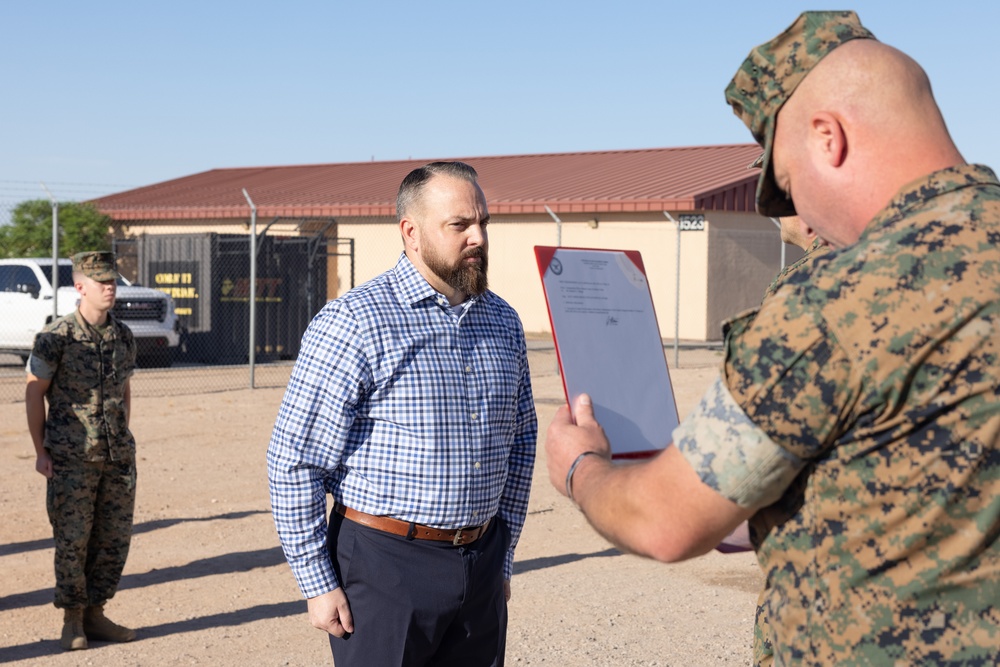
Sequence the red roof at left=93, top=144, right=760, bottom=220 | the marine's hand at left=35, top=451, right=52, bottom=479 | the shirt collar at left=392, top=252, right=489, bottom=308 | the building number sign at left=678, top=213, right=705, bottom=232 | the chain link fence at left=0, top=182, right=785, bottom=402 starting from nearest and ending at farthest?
the shirt collar at left=392, top=252, right=489, bottom=308 → the marine's hand at left=35, top=451, right=52, bottom=479 → the chain link fence at left=0, top=182, right=785, bottom=402 → the building number sign at left=678, top=213, right=705, bottom=232 → the red roof at left=93, top=144, right=760, bottom=220

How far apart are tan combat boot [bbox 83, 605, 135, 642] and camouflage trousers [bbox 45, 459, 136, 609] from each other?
0.05 m

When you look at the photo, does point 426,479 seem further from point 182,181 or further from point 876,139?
point 182,181

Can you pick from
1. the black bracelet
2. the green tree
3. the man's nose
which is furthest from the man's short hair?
the green tree

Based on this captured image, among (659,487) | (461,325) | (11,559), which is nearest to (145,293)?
(11,559)

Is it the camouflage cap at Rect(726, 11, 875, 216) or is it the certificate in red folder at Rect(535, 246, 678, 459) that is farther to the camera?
the certificate in red folder at Rect(535, 246, 678, 459)

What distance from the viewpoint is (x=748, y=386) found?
1665 mm

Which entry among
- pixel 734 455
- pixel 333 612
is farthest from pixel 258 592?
pixel 734 455

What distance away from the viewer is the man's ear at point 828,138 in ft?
5.70

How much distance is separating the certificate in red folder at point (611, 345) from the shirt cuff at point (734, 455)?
51 centimetres

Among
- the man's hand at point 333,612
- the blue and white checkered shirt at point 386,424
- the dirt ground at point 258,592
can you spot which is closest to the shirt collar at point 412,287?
the blue and white checkered shirt at point 386,424

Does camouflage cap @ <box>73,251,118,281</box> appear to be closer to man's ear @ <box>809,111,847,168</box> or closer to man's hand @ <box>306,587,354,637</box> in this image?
man's hand @ <box>306,587,354,637</box>

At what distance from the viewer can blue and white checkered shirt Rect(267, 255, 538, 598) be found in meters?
3.33

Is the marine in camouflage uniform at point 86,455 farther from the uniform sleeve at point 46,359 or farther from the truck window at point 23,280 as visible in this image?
the truck window at point 23,280

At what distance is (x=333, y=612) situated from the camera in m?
3.32
